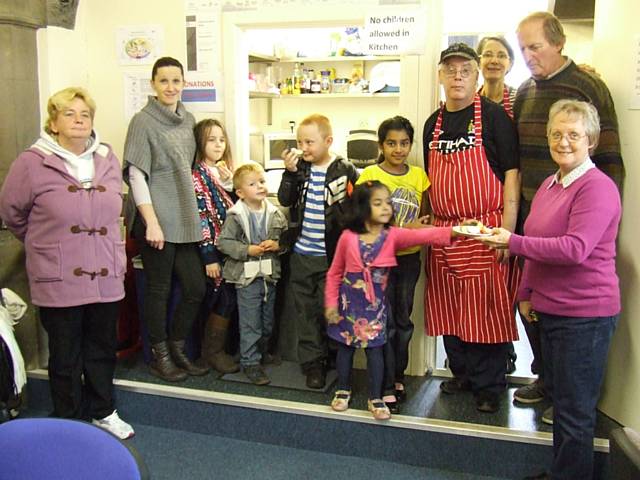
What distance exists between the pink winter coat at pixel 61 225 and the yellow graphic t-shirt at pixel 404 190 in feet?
3.49

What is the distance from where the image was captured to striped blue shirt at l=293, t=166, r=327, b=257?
2.83 metres

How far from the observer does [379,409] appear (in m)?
2.59

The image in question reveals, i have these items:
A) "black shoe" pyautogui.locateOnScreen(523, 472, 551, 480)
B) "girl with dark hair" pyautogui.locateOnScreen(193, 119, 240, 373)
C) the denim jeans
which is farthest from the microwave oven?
"black shoe" pyautogui.locateOnScreen(523, 472, 551, 480)

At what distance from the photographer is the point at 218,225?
120 inches

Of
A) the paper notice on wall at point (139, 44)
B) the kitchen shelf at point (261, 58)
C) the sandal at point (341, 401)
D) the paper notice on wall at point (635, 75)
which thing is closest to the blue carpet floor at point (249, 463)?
the sandal at point (341, 401)

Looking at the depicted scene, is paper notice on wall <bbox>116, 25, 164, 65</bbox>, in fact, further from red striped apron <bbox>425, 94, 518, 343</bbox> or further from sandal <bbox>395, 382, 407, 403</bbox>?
sandal <bbox>395, 382, 407, 403</bbox>

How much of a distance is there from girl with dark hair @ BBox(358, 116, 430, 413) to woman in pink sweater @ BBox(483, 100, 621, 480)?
60cm

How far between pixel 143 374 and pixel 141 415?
0.73 ft

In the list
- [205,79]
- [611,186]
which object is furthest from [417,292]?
[205,79]

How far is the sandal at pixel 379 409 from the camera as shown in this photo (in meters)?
2.58

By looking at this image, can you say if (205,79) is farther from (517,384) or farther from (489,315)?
(517,384)

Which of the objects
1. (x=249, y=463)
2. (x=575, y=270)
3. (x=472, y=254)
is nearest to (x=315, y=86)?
(x=472, y=254)

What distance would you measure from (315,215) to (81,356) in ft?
3.79

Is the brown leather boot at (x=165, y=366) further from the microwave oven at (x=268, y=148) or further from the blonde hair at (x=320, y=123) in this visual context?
the microwave oven at (x=268, y=148)
